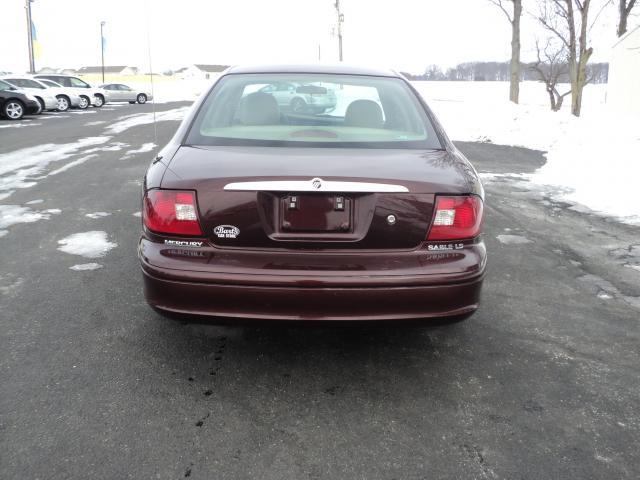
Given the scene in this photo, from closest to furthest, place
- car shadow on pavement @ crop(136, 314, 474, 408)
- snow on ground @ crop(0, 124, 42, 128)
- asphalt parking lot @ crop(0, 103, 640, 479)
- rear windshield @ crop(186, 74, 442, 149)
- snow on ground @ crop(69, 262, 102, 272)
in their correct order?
asphalt parking lot @ crop(0, 103, 640, 479)
car shadow on pavement @ crop(136, 314, 474, 408)
rear windshield @ crop(186, 74, 442, 149)
snow on ground @ crop(69, 262, 102, 272)
snow on ground @ crop(0, 124, 42, 128)

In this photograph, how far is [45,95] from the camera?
2405 cm

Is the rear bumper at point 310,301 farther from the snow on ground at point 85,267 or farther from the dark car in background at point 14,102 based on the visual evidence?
the dark car in background at point 14,102

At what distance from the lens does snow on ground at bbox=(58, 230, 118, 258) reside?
5120 mm

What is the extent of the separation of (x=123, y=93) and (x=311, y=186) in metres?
38.4

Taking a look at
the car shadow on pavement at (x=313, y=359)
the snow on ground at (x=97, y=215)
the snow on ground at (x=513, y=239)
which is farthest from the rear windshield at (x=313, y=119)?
the snow on ground at (x=97, y=215)

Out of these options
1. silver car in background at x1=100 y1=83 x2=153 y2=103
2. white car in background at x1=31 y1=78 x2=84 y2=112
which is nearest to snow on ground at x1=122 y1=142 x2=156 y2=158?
white car in background at x1=31 y1=78 x2=84 y2=112

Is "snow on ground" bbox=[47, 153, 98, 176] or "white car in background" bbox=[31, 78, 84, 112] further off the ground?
"white car in background" bbox=[31, 78, 84, 112]

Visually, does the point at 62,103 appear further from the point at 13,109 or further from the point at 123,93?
the point at 123,93

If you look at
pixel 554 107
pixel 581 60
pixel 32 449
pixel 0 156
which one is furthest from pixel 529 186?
pixel 554 107

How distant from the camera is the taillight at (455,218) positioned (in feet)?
9.02

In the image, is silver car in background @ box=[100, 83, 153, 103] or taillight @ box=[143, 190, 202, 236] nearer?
taillight @ box=[143, 190, 202, 236]

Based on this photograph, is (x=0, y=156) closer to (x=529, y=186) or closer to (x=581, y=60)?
(x=529, y=186)

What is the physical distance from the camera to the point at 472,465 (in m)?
2.37

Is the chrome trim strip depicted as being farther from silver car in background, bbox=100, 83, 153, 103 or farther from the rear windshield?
silver car in background, bbox=100, 83, 153, 103
